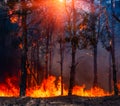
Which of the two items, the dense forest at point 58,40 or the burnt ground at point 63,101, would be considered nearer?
the burnt ground at point 63,101

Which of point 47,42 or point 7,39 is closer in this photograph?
point 47,42

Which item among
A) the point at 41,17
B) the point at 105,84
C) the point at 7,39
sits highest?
the point at 41,17

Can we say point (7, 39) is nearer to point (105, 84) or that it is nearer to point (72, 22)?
point (105, 84)

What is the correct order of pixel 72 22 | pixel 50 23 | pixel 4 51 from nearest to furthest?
pixel 72 22
pixel 50 23
pixel 4 51

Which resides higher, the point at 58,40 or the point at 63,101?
the point at 58,40

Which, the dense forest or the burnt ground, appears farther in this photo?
the dense forest

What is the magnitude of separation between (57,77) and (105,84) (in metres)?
7.19

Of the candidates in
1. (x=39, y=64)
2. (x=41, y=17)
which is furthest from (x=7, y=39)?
(x=41, y=17)

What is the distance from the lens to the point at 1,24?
5050 centimetres

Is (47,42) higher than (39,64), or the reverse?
(47,42)

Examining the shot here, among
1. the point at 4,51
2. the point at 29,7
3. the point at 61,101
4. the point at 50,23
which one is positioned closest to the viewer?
the point at 61,101

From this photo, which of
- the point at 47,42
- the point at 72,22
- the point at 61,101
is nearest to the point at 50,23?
the point at 47,42

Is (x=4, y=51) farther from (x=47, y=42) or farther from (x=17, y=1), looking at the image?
(x=17, y=1)

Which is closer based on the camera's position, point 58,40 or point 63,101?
point 63,101
